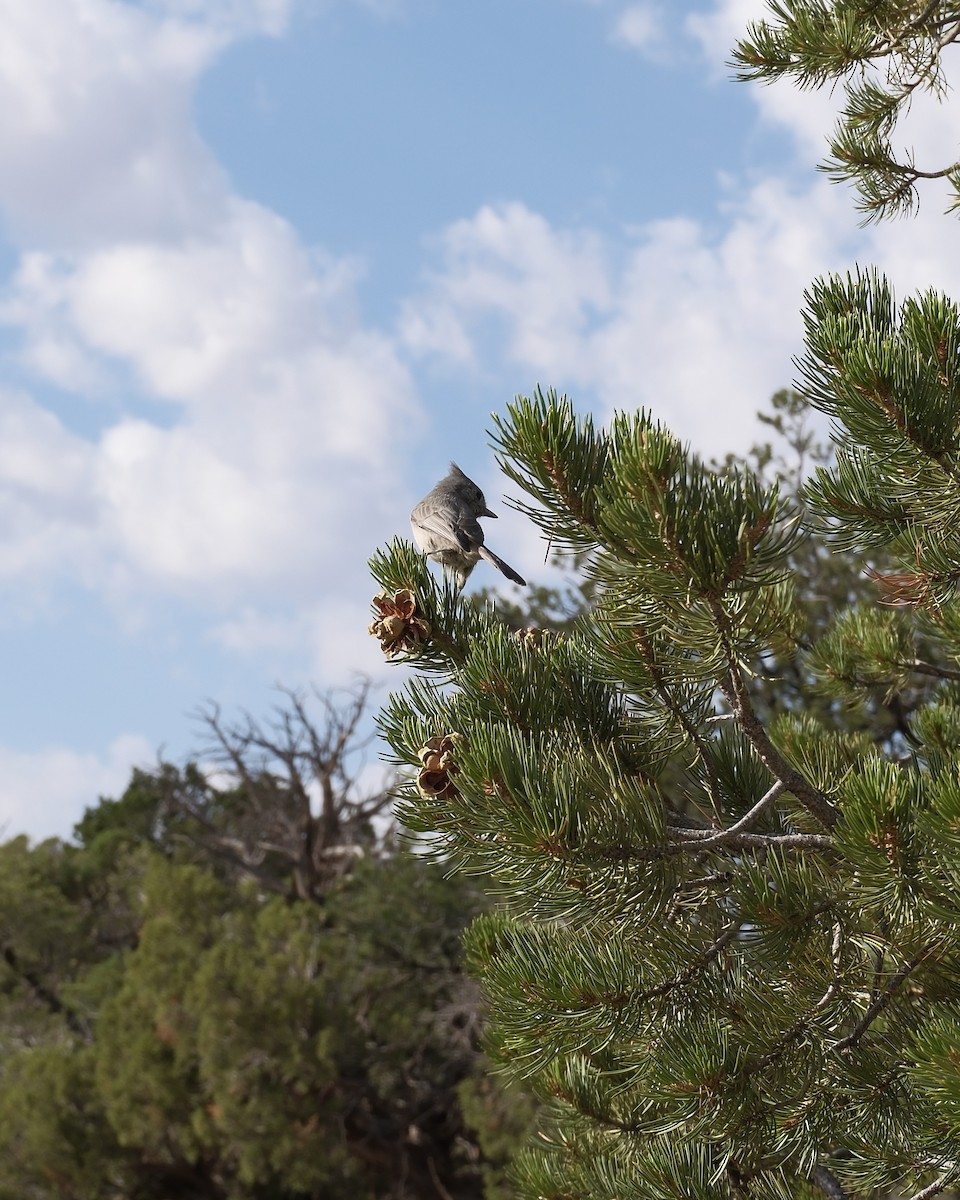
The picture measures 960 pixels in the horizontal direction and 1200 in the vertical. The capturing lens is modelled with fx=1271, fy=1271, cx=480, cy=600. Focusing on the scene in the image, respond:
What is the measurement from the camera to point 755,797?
3428 mm

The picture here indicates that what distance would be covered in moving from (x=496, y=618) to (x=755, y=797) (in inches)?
39.0

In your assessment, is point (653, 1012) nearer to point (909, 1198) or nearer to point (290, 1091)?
point (909, 1198)

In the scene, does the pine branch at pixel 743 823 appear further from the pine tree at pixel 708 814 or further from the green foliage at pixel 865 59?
the green foliage at pixel 865 59

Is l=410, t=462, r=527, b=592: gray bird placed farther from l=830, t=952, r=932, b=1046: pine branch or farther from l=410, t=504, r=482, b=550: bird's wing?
l=830, t=952, r=932, b=1046: pine branch

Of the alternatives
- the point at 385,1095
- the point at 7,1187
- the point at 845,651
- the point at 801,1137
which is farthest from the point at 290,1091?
the point at 801,1137

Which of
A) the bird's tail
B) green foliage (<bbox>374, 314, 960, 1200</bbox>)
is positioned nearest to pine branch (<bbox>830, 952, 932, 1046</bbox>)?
green foliage (<bbox>374, 314, 960, 1200</bbox>)

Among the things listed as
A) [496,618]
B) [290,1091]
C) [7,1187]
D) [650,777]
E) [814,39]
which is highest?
[814,39]

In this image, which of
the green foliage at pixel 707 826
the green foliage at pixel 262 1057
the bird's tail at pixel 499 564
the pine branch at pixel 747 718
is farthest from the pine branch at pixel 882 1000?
the green foliage at pixel 262 1057

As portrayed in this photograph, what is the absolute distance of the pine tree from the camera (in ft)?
7.80

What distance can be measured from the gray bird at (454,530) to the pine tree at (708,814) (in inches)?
8.0

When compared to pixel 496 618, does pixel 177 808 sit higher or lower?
higher

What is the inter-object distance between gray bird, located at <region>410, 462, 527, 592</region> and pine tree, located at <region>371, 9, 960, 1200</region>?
0.20 meters

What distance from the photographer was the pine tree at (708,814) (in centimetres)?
238

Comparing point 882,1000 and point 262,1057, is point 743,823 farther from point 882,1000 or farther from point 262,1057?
point 262,1057
